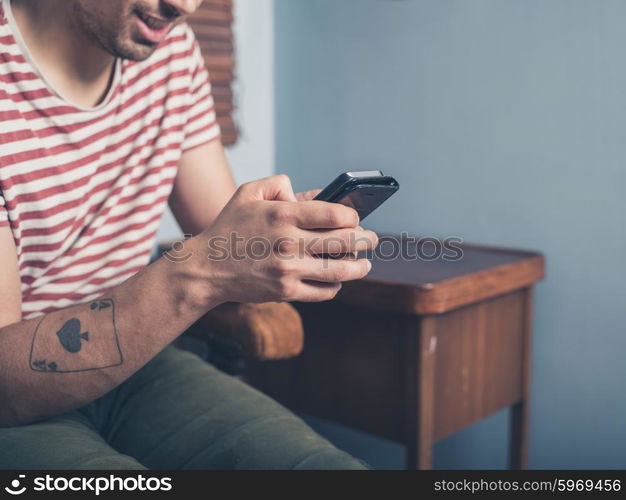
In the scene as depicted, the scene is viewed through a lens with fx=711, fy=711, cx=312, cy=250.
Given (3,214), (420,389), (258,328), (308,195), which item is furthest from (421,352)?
(3,214)

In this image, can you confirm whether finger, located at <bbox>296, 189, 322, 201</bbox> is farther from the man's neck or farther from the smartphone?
the man's neck

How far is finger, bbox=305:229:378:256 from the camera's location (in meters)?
0.74

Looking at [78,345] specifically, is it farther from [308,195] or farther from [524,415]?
[524,415]

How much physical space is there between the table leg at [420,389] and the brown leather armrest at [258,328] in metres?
0.29

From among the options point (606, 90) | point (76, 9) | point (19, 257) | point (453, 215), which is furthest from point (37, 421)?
point (606, 90)

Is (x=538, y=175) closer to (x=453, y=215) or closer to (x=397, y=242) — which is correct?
(x=453, y=215)

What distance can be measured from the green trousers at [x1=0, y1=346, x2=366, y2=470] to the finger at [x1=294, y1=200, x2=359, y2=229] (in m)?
0.33

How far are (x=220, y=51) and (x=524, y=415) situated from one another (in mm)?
1150

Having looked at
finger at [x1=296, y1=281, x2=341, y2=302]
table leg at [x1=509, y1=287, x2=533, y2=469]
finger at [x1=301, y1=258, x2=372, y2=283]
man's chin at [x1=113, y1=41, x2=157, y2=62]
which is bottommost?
table leg at [x1=509, y1=287, x2=533, y2=469]

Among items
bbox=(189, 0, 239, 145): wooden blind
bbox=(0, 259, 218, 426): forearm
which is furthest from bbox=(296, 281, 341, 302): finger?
bbox=(189, 0, 239, 145): wooden blind

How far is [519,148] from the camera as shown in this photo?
5.02 ft

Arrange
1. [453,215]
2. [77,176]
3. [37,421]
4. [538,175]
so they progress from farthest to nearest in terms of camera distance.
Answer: [453,215]
[538,175]
[77,176]
[37,421]

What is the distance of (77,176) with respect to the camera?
3.25 ft

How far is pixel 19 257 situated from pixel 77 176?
5.5 inches
